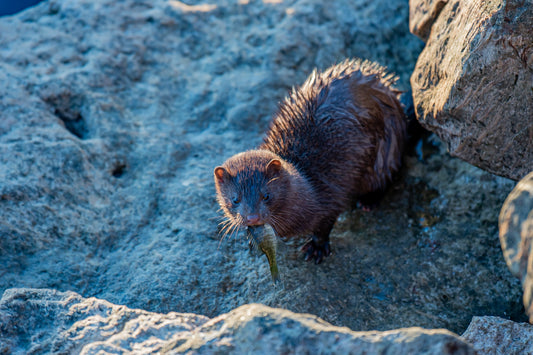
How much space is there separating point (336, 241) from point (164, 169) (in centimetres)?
175

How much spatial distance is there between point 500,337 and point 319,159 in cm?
198

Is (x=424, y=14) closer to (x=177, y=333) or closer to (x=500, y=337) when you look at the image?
(x=500, y=337)

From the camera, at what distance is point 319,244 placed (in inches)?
166

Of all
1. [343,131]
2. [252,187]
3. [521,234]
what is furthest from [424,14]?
[521,234]

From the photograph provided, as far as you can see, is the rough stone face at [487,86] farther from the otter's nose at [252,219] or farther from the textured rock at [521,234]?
the otter's nose at [252,219]

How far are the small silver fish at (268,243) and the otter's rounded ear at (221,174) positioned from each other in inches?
19.1

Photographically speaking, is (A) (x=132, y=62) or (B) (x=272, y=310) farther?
(A) (x=132, y=62)

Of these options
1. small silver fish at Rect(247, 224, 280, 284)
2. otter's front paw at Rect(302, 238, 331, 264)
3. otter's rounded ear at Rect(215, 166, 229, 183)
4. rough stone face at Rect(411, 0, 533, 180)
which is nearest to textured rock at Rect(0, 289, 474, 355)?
small silver fish at Rect(247, 224, 280, 284)

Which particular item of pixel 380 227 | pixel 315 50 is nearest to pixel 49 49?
pixel 315 50

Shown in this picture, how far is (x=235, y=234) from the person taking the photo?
4.29 metres

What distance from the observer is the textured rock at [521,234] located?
2.65 meters

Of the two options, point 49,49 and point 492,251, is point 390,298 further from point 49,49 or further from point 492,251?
point 49,49

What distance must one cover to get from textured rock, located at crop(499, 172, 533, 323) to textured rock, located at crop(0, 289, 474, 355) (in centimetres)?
68

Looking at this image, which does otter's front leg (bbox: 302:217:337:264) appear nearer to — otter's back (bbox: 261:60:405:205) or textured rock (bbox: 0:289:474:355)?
otter's back (bbox: 261:60:405:205)
